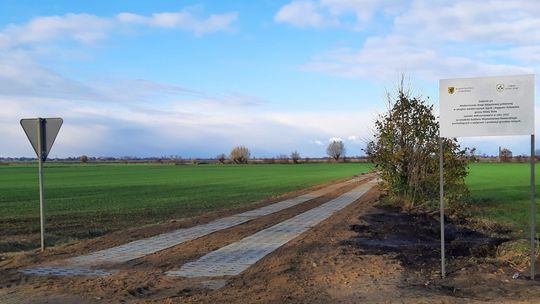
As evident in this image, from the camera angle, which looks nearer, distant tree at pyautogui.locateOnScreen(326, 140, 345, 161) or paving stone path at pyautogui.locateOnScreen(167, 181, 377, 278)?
paving stone path at pyautogui.locateOnScreen(167, 181, 377, 278)

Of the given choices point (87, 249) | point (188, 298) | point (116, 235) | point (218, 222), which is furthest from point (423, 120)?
point (188, 298)

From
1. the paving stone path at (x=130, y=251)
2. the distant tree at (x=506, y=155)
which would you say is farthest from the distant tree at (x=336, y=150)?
the paving stone path at (x=130, y=251)

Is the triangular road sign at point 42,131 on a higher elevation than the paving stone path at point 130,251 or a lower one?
higher

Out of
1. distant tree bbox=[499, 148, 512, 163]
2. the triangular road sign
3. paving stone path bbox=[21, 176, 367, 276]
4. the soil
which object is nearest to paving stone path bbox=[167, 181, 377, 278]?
the soil

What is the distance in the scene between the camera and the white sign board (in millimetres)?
7824

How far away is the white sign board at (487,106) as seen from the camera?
7824mm

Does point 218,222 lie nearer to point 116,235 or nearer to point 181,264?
point 116,235

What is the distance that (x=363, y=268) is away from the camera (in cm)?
878

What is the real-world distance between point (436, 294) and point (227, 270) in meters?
3.24

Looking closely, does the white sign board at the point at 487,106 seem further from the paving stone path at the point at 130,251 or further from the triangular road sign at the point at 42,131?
the triangular road sign at the point at 42,131

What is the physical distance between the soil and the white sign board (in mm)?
2177

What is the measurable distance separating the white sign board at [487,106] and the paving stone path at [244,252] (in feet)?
13.0

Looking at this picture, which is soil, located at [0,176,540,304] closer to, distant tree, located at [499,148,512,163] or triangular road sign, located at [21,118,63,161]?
triangular road sign, located at [21,118,63,161]

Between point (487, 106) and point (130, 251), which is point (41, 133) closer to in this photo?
point (130, 251)
